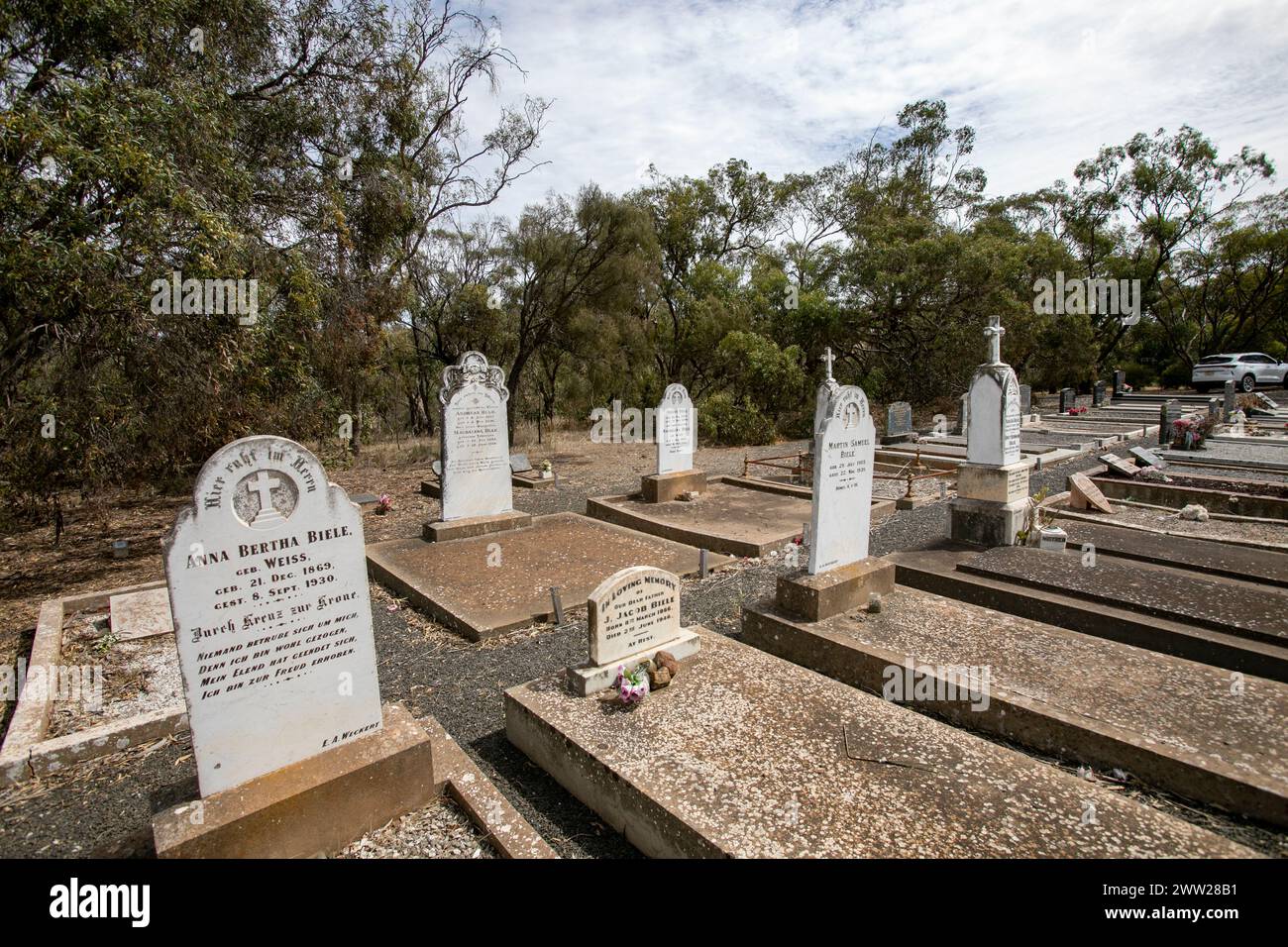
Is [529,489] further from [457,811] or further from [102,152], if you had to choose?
[457,811]

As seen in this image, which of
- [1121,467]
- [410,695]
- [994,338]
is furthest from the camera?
[1121,467]

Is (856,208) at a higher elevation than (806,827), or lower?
higher

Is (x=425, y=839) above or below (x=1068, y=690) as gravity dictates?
below

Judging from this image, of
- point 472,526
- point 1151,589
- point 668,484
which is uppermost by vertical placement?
point 668,484

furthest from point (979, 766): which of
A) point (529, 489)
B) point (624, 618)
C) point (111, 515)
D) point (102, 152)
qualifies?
point (111, 515)

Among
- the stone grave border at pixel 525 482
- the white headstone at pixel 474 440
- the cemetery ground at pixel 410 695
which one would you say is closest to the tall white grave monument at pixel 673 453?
the white headstone at pixel 474 440

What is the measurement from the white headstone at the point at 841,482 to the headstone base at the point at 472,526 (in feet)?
15.8

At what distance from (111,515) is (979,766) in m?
13.1

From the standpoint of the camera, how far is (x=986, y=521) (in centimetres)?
717

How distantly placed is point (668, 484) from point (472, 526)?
3301 mm

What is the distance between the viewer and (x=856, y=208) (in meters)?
26.2

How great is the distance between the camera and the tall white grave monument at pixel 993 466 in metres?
7.06

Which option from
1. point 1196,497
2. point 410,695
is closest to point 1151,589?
point 1196,497

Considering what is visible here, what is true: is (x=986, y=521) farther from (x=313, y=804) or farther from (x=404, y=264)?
(x=404, y=264)
